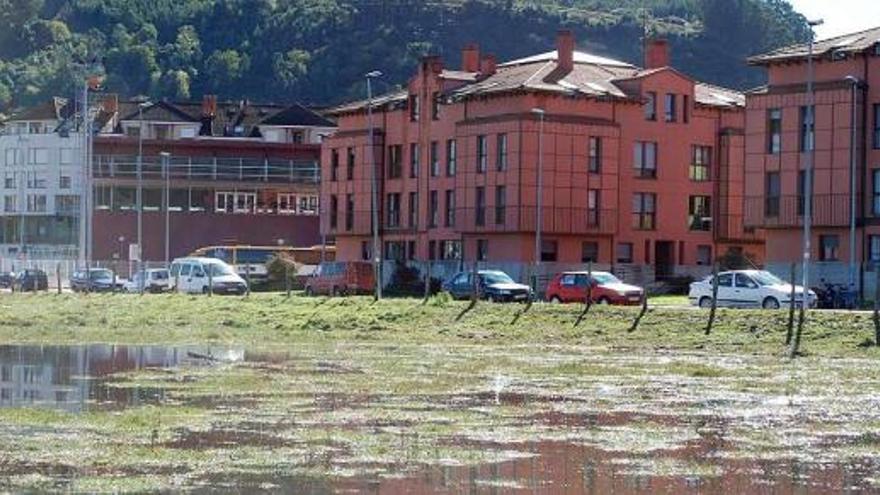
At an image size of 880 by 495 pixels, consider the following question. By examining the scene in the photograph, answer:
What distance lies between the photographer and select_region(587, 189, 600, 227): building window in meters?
101

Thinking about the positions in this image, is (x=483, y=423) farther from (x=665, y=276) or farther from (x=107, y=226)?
(x=107, y=226)

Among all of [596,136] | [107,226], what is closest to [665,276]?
[596,136]

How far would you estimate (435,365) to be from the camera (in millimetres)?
49875

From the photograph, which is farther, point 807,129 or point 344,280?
point 344,280

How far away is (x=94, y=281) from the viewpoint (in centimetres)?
10025

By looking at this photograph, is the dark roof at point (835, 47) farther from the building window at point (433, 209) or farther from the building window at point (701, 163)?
the building window at point (433, 209)

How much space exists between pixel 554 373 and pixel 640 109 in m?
59.4

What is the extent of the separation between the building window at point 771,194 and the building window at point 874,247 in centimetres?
654

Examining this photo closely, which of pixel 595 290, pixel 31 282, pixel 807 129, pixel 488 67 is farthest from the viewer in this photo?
pixel 488 67

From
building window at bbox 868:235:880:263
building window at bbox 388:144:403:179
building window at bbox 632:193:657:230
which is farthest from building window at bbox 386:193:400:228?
building window at bbox 868:235:880:263

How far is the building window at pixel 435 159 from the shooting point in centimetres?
10931

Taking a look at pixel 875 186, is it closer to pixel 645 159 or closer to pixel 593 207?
pixel 593 207

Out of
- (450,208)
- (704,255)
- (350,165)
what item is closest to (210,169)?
(350,165)

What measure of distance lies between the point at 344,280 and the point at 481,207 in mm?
12264
